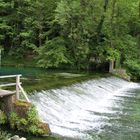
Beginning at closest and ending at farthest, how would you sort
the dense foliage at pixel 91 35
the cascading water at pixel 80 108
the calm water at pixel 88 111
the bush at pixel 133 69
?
1. the calm water at pixel 88 111
2. the cascading water at pixel 80 108
3. the bush at pixel 133 69
4. the dense foliage at pixel 91 35

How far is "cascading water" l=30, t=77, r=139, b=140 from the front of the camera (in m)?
17.6

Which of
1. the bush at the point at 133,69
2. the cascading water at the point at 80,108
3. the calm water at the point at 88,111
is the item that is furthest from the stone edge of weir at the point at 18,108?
the bush at the point at 133,69

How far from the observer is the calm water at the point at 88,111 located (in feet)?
56.5

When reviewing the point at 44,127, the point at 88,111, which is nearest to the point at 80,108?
the point at 88,111

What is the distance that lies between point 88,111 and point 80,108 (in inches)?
23.9

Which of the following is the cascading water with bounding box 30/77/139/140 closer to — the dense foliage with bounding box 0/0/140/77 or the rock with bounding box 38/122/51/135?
the rock with bounding box 38/122/51/135

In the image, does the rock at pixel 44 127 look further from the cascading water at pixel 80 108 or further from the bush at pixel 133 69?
the bush at pixel 133 69

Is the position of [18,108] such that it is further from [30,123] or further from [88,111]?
[88,111]

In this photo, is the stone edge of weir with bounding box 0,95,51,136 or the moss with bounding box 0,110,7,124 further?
the moss with bounding box 0,110,7,124

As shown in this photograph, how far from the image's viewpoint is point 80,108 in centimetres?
2291

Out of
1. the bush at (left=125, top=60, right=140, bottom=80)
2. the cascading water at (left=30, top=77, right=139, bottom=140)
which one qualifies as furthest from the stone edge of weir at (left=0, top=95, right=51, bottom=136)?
the bush at (left=125, top=60, right=140, bottom=80)

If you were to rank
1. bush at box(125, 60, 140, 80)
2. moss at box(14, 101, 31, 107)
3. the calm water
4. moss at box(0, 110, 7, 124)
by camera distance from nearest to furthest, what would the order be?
moss at box(14, 101, 31, 107), moss at box(0, 110, 7, 124), the calm water, bush at box(125, 60, 140, 80)

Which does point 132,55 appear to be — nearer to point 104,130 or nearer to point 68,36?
point 68,36

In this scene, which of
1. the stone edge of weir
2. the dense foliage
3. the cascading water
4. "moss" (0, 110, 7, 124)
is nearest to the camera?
the stone edge of weir
